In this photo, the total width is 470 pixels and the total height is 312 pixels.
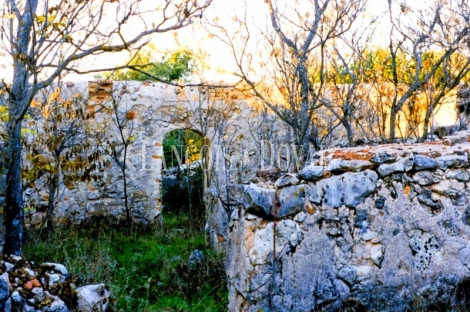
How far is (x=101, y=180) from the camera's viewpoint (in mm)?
8273

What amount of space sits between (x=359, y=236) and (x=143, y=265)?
3.29m

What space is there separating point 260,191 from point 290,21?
10.4 feet

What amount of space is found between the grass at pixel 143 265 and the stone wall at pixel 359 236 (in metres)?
1.38

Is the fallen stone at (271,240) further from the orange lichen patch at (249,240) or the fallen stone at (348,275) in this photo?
the fallen stone at (348,275)

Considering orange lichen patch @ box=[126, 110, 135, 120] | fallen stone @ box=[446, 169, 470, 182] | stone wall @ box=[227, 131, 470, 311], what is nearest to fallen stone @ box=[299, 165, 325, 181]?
stone wall @ box=[227, 131, 470, 311]

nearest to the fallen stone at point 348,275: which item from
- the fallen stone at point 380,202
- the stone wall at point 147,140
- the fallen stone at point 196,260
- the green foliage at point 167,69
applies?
the fallen stone at point 380,202

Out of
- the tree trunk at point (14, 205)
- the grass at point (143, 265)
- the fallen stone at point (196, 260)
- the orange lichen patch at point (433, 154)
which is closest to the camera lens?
the orange lichen patch at point (433, 154)

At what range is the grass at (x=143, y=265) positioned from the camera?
15.4 feet

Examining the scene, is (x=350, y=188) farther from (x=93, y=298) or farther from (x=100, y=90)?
(x=100, y=90)

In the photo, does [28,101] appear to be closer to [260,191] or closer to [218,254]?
[260,191]

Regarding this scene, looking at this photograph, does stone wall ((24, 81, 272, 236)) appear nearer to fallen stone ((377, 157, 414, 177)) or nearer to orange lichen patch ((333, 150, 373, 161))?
orange lichen patch ((333, 150, 373, 161))

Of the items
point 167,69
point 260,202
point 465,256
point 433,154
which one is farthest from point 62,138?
point 167,69

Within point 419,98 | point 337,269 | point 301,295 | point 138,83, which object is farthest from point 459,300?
point 138,83

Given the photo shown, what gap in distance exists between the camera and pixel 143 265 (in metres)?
5.91
